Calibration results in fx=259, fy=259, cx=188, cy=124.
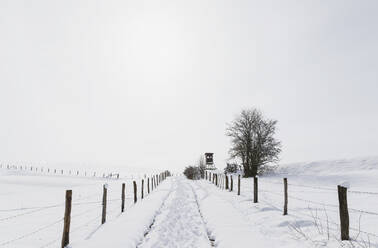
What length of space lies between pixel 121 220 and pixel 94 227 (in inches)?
41.9

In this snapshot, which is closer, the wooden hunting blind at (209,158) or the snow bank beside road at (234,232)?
the snow bank beside road at (234,232)

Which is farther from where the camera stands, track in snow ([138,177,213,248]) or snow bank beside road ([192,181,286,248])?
track in snow ([138,177,213,248])

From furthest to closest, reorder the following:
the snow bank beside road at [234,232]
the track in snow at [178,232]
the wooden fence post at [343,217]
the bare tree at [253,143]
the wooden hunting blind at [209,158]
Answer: the wooden hunting blind at [209,158] → the bare tree at [253,143] → the track in snow at [178,232] → the snow bank beside road at [234,232] → the wooden fence post at [343,217]

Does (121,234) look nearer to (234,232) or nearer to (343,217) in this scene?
(234,232)

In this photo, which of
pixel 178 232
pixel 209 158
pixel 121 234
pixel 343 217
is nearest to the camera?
pixel 343 217

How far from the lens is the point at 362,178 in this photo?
25.5 metres

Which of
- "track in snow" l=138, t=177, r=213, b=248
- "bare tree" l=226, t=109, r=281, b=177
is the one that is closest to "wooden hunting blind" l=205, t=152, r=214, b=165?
"bare tree" l=226, t=109, r=281, b=177

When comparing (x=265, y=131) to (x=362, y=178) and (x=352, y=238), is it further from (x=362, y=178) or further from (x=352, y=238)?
(x=352, y=238)

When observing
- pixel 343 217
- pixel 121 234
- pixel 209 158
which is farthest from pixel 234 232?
pixel 209 158

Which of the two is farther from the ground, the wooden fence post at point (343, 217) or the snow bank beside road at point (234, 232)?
the wooden fence post at point (343, 217)

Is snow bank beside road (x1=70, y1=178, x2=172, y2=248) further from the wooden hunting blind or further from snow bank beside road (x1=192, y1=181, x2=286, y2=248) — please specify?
the wooden hunting blind

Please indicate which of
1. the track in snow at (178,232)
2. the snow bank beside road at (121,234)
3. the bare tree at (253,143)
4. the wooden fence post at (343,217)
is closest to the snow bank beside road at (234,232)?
the track in snow at (178,232)

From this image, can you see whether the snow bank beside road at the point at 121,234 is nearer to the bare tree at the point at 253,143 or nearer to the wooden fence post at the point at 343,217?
the wooden fence post at the point at 343,217

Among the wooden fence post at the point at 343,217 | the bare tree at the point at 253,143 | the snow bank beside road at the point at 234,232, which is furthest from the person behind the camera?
the bare tree at the point at 253,143
